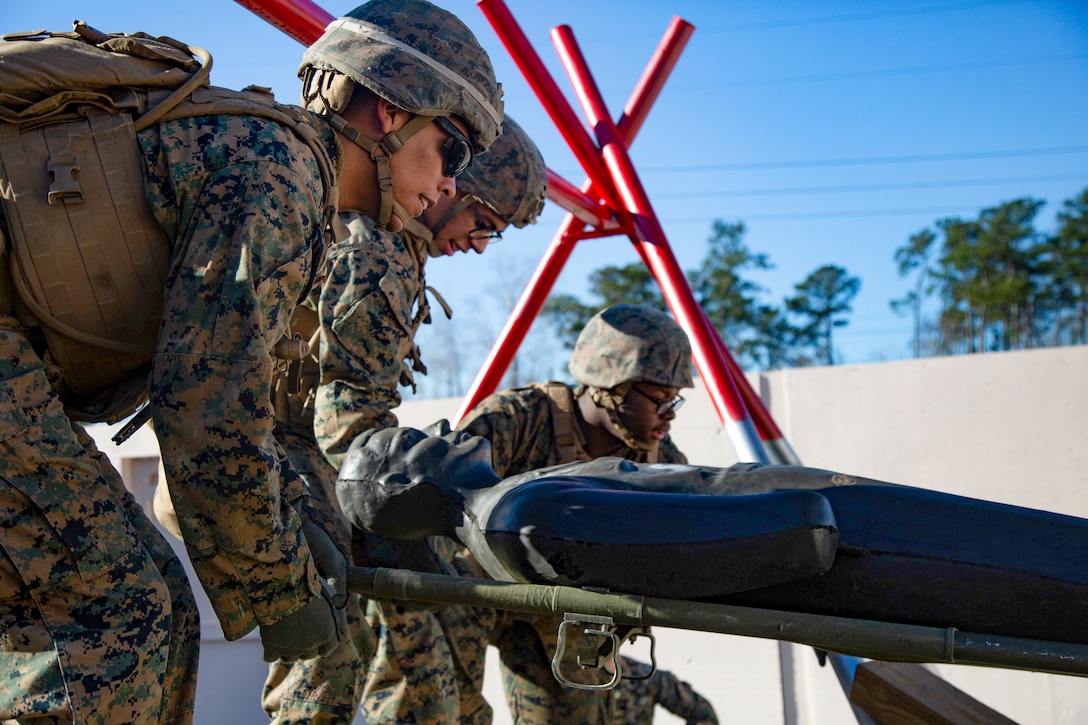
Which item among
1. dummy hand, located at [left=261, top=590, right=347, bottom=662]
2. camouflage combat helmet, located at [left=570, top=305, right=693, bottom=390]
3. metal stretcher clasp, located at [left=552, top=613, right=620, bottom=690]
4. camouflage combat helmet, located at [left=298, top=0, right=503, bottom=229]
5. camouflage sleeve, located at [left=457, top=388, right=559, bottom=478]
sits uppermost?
camouflage combat helmet, located at [left=298, top=0, right=503, bottom=229]

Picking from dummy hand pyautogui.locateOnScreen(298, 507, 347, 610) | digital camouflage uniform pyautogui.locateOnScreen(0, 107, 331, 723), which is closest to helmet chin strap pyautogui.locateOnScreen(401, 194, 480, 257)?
dummy hand pyautogui.locateOnScreen(298, 507, 347, 610)

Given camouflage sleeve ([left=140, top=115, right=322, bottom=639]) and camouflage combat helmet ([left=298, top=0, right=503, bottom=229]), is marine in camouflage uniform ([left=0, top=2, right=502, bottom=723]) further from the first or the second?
camouflage combat helmet ([left=298, top=0, right=503, bottom=229])

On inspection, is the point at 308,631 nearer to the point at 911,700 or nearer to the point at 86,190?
the point at 86,190

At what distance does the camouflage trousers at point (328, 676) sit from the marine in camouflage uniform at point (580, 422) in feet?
3.05

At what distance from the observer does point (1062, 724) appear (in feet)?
19.3

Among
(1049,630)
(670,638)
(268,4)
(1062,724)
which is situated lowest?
(1062,724)

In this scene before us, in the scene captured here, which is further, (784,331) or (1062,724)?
(784,331)

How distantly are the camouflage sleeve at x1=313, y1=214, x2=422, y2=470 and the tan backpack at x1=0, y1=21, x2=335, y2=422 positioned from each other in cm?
103

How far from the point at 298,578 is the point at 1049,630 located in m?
1.35

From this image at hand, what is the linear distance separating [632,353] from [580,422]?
323 mm

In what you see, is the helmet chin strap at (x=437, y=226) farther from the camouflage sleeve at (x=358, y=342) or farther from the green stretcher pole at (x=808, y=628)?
the green stretcher pole at (x=808, y=628)

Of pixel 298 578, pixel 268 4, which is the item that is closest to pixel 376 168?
pixel 298 578

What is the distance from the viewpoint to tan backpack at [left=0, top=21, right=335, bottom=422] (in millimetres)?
1844

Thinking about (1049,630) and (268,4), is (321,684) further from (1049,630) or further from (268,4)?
(268,4)
